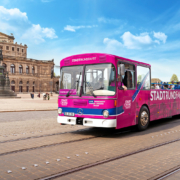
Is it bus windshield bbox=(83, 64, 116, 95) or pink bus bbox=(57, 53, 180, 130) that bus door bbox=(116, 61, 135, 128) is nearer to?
pink bus bbox=(57, 53, 180, 130)

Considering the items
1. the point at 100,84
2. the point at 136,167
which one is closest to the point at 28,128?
the point at 100,84

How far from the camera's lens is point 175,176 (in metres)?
4.59

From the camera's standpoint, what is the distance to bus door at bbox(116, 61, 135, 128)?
825cm

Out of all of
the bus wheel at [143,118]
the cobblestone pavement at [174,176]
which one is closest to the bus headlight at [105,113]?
the bus wheel at [143,118]

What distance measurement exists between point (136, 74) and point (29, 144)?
15.7ft

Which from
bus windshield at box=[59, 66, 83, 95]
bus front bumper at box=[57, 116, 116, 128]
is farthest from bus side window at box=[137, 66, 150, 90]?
bus windshield at box=[59, 66, 83, 95]

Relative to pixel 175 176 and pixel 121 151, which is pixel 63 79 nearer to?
pixel 121 151

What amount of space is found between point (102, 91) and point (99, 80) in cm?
39

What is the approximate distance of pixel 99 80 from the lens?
8.12 metres

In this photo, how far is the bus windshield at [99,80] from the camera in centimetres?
802

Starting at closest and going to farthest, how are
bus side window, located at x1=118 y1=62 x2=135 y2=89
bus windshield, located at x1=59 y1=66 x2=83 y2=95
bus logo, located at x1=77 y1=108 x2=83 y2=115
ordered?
bus logo, located at x1=77 y1=108 x2=83 y2=115 → bus windshield, located at x1=59 y1=66 x2=83 y2=95 → bus side window, located at x1=118 y1=62 x2=135 y2=89

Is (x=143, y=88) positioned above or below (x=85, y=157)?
A: above

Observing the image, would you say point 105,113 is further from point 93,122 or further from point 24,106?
point 24,106

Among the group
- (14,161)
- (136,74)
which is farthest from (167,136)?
(14,161)
